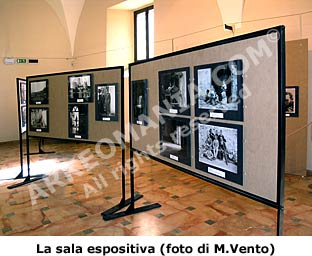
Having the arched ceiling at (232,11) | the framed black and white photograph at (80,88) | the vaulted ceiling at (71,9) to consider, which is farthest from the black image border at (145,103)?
the vaulted ceiling at (71,9)

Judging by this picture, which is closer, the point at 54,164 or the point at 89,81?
the point at 89,81

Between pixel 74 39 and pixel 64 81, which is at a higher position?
pixel 74 39

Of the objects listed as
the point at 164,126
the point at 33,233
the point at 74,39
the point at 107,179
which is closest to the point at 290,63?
the point at 164,126

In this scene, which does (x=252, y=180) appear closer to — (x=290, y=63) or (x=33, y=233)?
(x=33, y=233)

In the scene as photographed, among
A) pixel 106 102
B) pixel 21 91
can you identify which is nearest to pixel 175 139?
pixel 106 102

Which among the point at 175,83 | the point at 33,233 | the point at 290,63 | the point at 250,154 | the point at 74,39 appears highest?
the point at 74,39

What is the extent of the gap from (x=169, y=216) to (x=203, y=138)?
4.86ft

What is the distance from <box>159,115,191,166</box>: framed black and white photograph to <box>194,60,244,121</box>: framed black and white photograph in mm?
256

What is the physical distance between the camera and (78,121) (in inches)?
161

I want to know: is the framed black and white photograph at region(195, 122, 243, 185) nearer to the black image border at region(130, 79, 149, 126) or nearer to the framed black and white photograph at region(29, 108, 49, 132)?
the black image border at region(130, 79, 149, 126)

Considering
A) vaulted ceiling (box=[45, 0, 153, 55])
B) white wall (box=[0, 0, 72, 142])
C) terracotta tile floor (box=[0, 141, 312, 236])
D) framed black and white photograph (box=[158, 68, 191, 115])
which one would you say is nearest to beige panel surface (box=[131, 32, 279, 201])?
framed black and white photograph (box=[158, 68, 191, 115])

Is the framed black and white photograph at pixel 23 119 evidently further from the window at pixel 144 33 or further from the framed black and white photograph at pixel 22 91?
the window at pixel 144 33

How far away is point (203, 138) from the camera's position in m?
2.31

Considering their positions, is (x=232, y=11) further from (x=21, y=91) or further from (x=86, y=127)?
(x=21, y=91)
